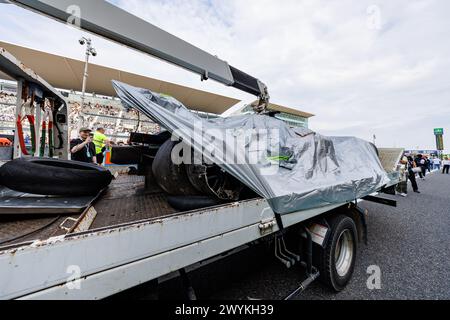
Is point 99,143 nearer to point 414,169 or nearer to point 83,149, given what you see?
point 83,149

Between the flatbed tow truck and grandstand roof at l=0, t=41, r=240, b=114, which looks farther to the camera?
grandstand roof at l=0, t=41, r=240, b=114

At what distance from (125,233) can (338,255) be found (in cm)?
272

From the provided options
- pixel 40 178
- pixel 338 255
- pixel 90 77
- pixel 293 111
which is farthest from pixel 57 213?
pixel 293 111

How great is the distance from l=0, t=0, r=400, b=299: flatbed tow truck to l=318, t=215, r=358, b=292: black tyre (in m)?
0.01

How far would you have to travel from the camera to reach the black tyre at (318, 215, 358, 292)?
2.19 metres

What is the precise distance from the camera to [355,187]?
245 centimetres

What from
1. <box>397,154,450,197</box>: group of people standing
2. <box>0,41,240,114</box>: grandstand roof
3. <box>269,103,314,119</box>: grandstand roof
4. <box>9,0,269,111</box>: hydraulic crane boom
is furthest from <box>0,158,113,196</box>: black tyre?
<box>269,103,314,119</box>: grandstand roof

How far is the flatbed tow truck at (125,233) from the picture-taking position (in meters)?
0.78

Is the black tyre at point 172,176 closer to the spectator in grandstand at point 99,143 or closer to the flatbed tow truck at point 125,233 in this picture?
the flatbed tow truck at point 125,233

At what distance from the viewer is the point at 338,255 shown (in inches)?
101

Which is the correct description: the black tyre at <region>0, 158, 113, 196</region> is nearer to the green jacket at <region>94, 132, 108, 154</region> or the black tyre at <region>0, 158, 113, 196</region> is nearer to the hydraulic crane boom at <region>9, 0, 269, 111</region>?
the hydraulic crane boom at <region>9, 0, 269, 111</region>

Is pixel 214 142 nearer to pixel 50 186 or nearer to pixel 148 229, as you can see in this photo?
pixel 148 229
